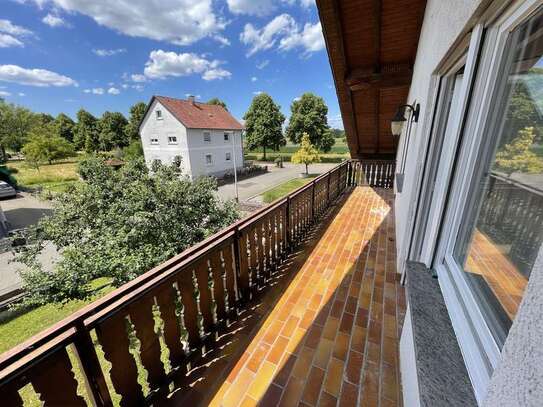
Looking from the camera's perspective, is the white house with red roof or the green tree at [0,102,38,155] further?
the green tree at [0,102,38,155]

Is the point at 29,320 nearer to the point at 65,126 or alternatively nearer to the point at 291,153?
the point at 291,153

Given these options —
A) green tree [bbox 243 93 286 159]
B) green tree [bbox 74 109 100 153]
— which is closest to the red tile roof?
green tree [bbox 243 93 286 159]

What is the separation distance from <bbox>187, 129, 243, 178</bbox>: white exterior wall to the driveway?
8519 millimetres

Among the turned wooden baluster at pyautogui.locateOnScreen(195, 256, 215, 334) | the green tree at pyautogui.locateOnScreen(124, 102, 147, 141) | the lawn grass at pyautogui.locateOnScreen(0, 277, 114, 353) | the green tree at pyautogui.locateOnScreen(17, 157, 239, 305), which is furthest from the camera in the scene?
the green tree at pyautogui.locateOnScreen(124, 102, 147, 141)

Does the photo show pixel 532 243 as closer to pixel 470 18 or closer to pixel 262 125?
pixel 470 18

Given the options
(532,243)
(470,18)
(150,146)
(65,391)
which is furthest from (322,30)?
(150,146)

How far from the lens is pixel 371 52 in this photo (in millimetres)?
4137

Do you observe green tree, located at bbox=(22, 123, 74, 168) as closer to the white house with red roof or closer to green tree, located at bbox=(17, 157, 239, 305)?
the white house with red roof

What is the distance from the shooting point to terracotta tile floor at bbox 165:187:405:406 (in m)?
1.58

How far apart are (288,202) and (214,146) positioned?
55.8 feet

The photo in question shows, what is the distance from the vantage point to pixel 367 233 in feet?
13.3

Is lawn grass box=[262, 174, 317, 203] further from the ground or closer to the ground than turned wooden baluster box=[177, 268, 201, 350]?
closer to the ground

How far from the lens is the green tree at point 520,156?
0.82m

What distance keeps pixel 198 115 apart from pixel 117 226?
1585 centimetres
